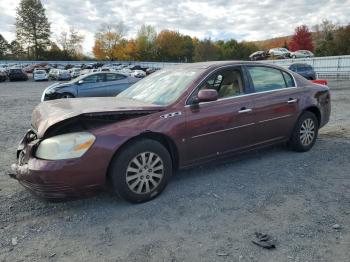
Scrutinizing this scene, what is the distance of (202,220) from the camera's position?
137 inches

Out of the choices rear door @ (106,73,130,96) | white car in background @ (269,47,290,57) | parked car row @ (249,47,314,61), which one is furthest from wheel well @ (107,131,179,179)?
white car in background @ (269,47,290,57)

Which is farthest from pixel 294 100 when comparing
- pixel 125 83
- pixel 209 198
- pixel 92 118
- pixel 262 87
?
pixel 125 83

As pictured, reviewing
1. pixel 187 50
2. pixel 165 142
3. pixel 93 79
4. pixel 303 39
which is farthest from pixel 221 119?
pixel 187 50

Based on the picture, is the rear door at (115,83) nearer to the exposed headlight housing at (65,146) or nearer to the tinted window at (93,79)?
the tinted window at (93,79)

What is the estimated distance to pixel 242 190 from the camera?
13.8 feet

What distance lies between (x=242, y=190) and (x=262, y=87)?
1.73 meters

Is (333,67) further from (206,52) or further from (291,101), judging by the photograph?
(206,52)

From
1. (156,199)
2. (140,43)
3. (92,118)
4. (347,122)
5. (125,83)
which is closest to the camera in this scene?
(92,118)

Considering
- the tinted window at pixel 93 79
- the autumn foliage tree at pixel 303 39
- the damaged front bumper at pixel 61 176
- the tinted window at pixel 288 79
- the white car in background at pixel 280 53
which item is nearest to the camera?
the damaged front bumper at pixel 61 176

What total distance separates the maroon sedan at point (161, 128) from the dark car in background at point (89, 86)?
344 inches

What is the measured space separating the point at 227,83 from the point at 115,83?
9779 mm

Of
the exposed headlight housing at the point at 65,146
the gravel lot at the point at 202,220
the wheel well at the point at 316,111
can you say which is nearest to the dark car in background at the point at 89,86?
the gravel lot at the point at 202,220

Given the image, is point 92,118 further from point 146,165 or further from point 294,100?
point 294,100

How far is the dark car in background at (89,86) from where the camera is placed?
13.2 m
